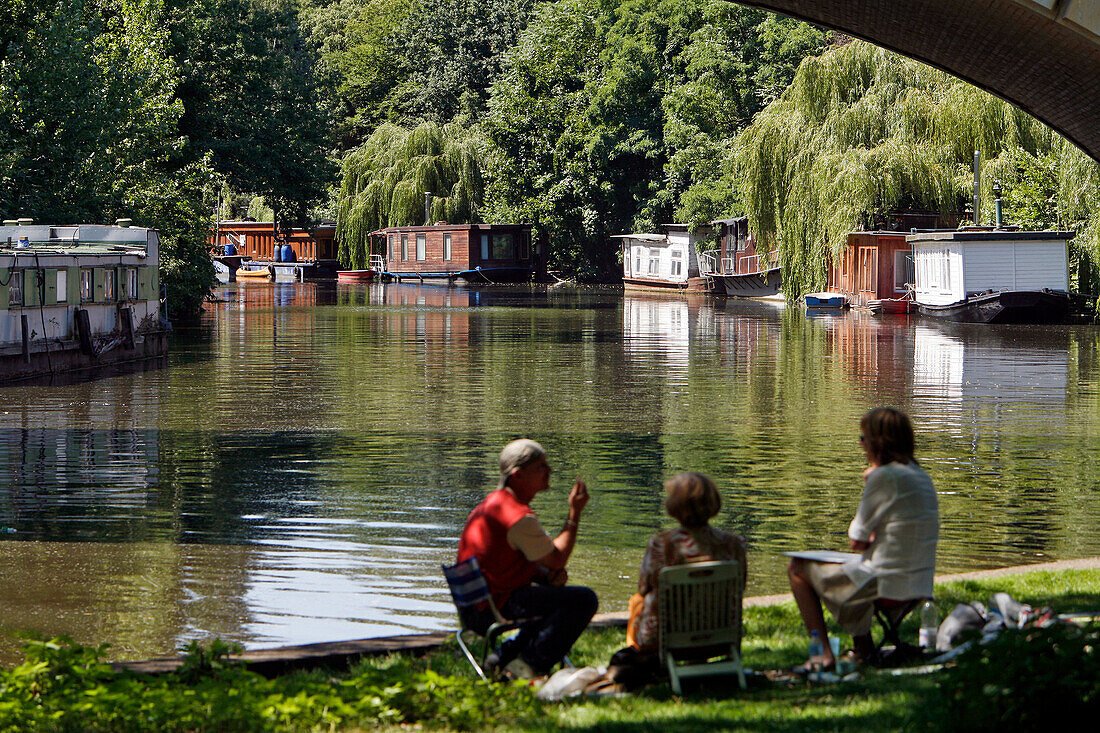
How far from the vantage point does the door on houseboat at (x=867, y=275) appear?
5659 cm

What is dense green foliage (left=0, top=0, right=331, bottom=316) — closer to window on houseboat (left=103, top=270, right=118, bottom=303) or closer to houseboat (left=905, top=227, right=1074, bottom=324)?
window on houseboat (left=103, top=270, right=118, bottom=303)

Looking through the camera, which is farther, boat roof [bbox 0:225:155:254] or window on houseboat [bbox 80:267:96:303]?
boat roof [bbox 0:225:155:254]

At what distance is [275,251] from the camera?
113 meters

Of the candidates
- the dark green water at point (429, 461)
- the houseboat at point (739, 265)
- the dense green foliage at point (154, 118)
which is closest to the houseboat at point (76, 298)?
the dark green water at point (429, 461)

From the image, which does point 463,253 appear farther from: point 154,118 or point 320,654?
point 320,654

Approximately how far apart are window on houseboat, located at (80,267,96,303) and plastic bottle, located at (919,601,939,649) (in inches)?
Result: 1152

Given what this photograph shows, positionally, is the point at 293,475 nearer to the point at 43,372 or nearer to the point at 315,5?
the point at 43,372

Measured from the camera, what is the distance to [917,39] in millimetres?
11664

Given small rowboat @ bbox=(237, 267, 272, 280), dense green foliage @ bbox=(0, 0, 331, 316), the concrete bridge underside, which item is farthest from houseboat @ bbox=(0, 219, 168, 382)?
small rowboat @ bbox=(237, 267, 272, 280)

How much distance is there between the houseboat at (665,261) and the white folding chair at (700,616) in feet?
230

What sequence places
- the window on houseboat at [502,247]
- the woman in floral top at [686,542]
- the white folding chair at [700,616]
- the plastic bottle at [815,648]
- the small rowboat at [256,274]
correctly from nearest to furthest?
the white folding chair at [700,616], the woman in floral top at [686,542], the plastic bottle at [815,648], the window on houseboat at [502,247], the small rowboat at [256,274]

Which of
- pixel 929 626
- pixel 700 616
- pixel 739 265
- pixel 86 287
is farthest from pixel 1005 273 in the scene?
pixel 700 616

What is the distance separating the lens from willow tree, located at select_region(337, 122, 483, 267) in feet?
310

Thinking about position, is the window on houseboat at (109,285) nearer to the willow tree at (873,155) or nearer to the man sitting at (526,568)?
the willow tree at (873,155)
